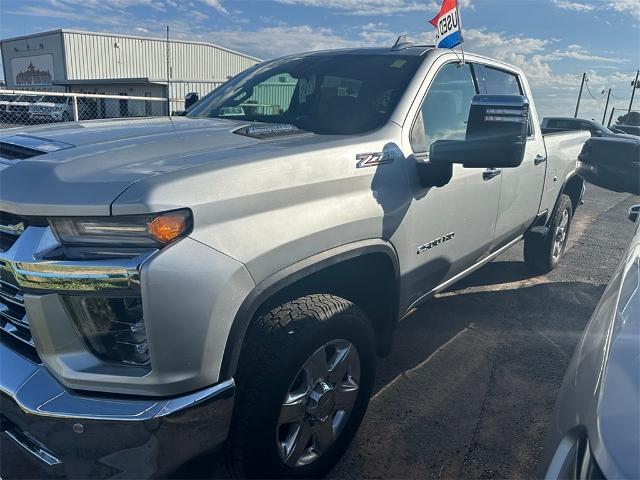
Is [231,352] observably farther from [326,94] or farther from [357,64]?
[357,64]

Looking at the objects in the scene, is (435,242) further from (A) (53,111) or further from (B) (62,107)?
(A) (53,111)

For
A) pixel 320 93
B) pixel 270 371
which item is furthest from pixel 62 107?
pixel 270 371

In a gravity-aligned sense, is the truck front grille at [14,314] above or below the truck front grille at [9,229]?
below

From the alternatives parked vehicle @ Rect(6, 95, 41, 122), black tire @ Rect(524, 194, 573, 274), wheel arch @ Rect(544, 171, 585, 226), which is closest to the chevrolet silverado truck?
wheel arch @ Rect(544, 171, 585, 226)

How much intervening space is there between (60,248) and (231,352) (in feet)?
2.12

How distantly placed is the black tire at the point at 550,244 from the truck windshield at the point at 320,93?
2744mm

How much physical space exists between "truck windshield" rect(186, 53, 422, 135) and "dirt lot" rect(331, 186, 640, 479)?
162cm

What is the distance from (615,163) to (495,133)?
2.82 meters

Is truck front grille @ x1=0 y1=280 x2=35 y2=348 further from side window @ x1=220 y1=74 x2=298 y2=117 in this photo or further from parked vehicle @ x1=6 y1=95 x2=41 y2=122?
parked vehicle @ x1=6 y1=95 x2=41 y2=122

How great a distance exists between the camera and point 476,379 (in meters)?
3.31

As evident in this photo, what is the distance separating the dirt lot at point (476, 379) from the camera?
8.41ft

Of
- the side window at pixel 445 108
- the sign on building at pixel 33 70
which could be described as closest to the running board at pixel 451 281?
the side window at pixel 445 108

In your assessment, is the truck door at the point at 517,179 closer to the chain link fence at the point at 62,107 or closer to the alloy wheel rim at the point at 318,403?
the alloy wheel rim at the point at 318,403

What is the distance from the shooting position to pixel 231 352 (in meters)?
1.75
